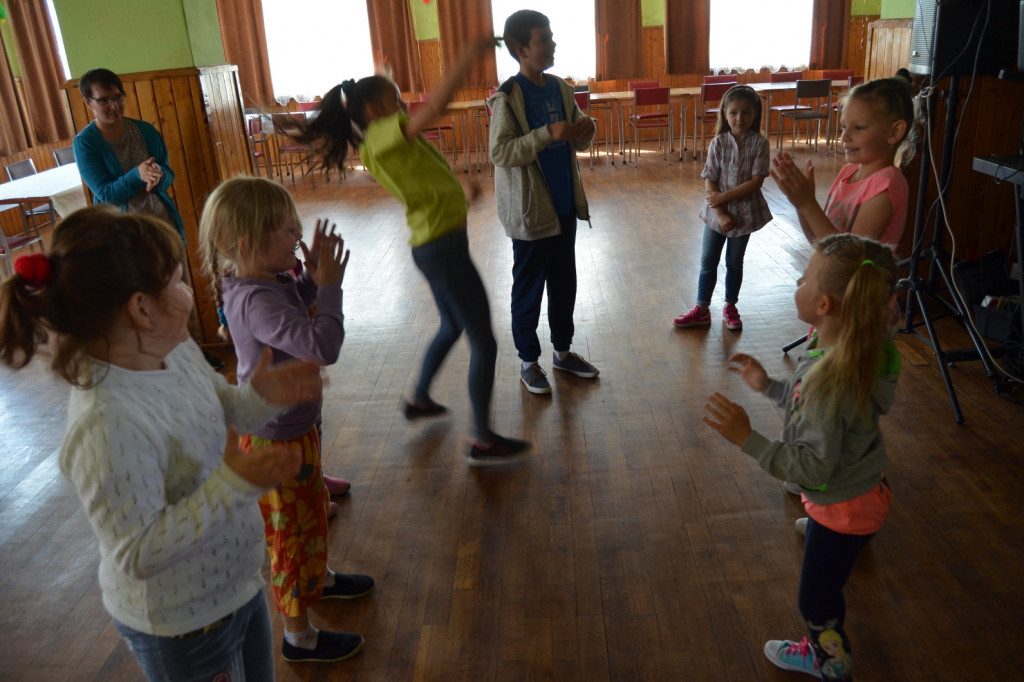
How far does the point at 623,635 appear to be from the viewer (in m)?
1.90

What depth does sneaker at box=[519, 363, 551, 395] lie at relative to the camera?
3.25 m

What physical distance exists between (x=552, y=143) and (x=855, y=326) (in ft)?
5.99

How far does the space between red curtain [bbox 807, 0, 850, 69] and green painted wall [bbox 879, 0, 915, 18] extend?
20.6 feet

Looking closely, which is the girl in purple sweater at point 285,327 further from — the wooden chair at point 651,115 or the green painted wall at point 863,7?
the green painted wall at point 863,7

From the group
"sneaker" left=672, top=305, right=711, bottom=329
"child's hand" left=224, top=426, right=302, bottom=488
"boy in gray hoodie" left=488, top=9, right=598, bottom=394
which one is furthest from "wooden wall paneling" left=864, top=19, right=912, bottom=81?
"child's hand" left=224, top=426, right=302, bottom=488

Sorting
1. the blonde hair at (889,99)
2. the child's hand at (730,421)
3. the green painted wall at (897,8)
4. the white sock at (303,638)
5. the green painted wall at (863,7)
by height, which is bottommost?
the white sock at (303,638)

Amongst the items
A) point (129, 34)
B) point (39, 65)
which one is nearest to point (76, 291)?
point (129, 34)

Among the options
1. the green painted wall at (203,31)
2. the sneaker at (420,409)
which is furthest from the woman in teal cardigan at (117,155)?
the sneaker at (420,409)

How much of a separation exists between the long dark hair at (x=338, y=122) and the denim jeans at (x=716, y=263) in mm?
1967

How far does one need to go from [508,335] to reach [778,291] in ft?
5.24

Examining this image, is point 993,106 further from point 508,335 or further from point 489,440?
point 489,440

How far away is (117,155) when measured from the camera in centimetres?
344

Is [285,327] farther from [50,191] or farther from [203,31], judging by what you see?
[50,191]

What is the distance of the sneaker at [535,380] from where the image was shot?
3.25m
